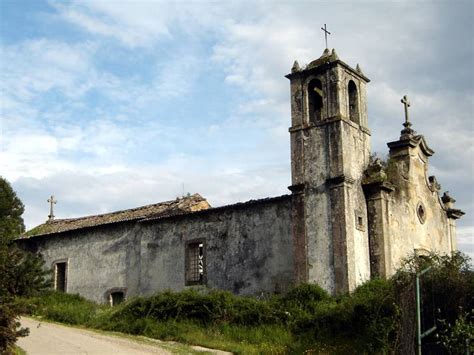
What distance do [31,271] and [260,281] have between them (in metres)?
7.98

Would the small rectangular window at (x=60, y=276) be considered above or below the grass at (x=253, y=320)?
above

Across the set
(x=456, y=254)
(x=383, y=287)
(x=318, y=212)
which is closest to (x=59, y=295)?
(x=318, y=212)

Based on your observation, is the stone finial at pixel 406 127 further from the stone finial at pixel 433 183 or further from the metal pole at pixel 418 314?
the metal pole at pixel 418 314

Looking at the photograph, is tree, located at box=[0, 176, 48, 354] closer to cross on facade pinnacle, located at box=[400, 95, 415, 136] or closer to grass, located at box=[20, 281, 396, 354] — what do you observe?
grass, located at box=[20, 281, 396, 354]

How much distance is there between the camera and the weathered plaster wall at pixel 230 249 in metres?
24.6

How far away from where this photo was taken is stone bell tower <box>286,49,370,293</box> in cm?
2295

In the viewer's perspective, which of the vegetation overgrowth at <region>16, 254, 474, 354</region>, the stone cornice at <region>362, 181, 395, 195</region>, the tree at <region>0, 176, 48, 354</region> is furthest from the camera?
the stone cornice at <region>362, 181, 395, 195</region>

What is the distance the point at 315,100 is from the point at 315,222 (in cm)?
481

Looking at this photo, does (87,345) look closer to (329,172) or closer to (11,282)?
(11,282)

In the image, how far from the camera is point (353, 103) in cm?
2577

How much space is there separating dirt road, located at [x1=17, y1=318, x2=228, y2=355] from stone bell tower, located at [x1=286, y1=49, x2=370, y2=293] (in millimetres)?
5193

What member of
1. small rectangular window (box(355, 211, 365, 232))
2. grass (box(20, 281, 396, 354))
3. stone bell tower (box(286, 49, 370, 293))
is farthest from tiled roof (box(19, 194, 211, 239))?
small rectangular window (box(355, 211, 365, 232))

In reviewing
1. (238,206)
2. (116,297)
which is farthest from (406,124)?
(116,297)

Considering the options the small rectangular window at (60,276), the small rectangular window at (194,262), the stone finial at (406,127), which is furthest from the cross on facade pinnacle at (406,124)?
the small rectangular window at (60,276)
